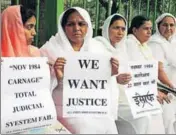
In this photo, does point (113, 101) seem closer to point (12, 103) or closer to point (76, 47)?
point (76, 47)

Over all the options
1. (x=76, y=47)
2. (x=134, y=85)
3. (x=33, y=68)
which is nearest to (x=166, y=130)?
(x=134, y=85)

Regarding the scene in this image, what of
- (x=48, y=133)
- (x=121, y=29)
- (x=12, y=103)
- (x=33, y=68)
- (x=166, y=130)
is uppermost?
(x=121, y=29)

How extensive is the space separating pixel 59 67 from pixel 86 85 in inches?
11.2

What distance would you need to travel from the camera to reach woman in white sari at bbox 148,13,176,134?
473 centimetres

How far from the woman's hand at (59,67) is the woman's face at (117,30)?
0.83 m

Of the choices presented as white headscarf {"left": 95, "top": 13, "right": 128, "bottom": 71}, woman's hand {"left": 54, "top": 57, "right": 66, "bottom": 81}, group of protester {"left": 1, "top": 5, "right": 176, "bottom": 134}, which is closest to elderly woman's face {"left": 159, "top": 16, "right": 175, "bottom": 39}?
group of protester {"left": 1, "top": 5, "right": 176, "bottom": 134}

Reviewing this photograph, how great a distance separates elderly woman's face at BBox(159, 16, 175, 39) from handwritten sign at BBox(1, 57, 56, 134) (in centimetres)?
195

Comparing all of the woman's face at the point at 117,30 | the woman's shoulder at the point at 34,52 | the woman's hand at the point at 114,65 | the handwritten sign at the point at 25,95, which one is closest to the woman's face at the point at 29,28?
the woman's shoulder at the point at 34,52

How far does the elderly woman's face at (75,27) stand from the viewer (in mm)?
3721

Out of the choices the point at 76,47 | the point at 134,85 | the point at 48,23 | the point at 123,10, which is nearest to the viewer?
the point at 76,47

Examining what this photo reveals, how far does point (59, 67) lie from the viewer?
354 centimetres

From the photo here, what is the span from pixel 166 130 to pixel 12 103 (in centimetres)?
202

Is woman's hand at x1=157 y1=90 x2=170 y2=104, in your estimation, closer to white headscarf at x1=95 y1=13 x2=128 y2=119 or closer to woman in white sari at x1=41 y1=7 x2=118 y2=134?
white headscarf at x1=95 y1=13 x2=128 y2=119

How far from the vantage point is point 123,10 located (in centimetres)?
498
